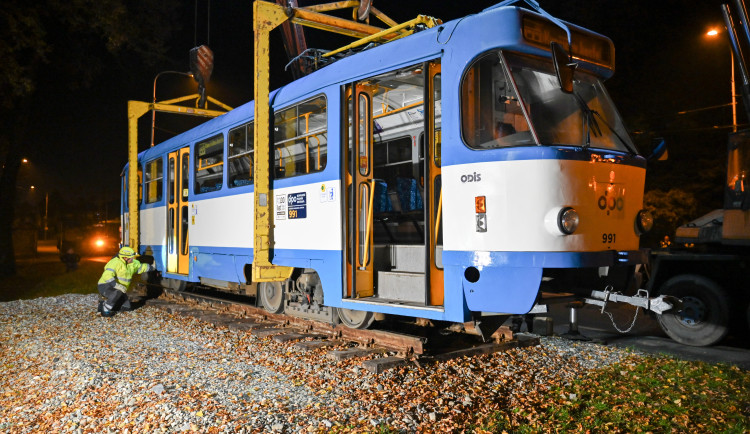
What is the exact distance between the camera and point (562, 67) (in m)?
5.05

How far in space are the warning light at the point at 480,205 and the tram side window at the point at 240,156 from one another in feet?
14.2

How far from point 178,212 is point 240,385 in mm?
6570

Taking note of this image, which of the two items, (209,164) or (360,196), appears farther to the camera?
(209,164)

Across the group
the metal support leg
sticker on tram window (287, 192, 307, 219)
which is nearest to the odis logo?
sticker on tram window (287, 192, 307, 219)

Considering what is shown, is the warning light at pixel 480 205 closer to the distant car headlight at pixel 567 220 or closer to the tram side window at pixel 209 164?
the distant car headlight at pixel 567 220

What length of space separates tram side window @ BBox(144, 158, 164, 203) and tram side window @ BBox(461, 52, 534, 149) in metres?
8.76

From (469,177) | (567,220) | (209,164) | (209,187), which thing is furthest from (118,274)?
(567,220)

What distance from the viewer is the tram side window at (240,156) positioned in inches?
350

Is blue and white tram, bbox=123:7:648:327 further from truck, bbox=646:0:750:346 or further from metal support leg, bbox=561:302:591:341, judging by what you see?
truck, bbox=646:0:750:346

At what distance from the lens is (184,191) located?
37.1 feet

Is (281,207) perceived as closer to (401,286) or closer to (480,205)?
(401,286)

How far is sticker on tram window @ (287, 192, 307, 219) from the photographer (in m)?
7.48

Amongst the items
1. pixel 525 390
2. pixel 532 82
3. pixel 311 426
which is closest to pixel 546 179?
pixel 532 82

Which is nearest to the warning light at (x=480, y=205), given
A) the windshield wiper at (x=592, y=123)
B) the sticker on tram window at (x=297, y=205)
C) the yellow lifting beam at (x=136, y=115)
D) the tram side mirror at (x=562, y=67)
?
the windshield wiper at (x=592, y=123)
